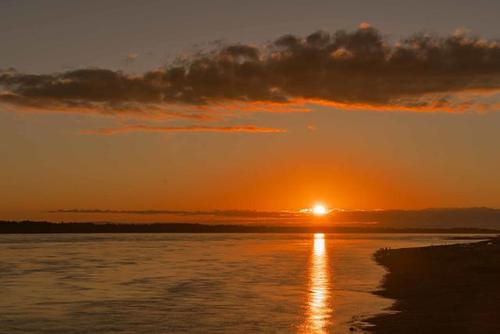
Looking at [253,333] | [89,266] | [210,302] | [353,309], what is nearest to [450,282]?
[353,309]

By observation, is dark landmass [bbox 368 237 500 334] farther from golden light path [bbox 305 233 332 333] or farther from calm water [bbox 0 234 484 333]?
golden light path [bbox 305 233 332 333]

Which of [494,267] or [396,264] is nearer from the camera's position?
[494,267]

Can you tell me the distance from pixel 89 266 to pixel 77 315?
39849 millimetres

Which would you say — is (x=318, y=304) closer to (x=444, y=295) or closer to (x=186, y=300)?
(x=444, y=295)

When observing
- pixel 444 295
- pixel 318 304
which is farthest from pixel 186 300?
pixel 444 295

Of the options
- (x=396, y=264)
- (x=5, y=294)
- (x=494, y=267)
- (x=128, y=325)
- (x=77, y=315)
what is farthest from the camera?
(x=396, y=264)

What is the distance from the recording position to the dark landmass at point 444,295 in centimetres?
3052

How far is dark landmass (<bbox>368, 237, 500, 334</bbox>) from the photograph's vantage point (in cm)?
3052

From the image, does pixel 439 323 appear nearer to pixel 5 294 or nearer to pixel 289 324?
pixel 289 324

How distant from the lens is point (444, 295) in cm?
4162

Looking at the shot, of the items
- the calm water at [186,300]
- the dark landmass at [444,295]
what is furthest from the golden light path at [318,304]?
the dark landmass at [444,295]

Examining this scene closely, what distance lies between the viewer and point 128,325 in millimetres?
32938

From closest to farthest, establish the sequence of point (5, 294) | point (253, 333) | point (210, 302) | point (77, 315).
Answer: point (253, 333) < point (77, 315) < point (210, 302) < point (5, 294)

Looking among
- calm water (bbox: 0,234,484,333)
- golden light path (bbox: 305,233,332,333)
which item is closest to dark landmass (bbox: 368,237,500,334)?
calm water (bbox: 0,234,484,333)
